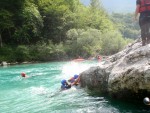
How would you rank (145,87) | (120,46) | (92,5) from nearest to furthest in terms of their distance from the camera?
1. (145,87)
2. (120,46)
3. (92,5)

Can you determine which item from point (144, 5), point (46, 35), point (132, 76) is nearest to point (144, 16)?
point (144, 5)

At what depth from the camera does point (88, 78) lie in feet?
44.0

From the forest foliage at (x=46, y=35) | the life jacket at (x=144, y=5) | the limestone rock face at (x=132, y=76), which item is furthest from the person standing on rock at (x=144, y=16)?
the forest foliage at (x=46, y=35)

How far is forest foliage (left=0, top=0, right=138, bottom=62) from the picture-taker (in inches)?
1933

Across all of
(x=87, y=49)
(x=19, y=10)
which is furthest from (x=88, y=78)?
(x=19, y=10)

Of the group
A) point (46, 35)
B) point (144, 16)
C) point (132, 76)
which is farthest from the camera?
point (46, 35)

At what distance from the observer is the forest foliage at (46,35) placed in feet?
161

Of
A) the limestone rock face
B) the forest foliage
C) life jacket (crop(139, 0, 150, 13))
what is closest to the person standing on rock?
life jacket (crop(139, 0, 150, 13))

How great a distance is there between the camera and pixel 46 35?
186 ft

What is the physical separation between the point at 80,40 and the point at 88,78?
38101mm

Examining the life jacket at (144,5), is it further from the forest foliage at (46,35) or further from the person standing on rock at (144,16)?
the forest foliage at (46,35)

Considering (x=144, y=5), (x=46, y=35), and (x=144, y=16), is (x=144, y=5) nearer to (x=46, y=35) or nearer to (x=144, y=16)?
(x=144, y=16)

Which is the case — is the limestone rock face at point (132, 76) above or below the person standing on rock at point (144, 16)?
below

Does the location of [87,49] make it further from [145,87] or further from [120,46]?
[145,87]
